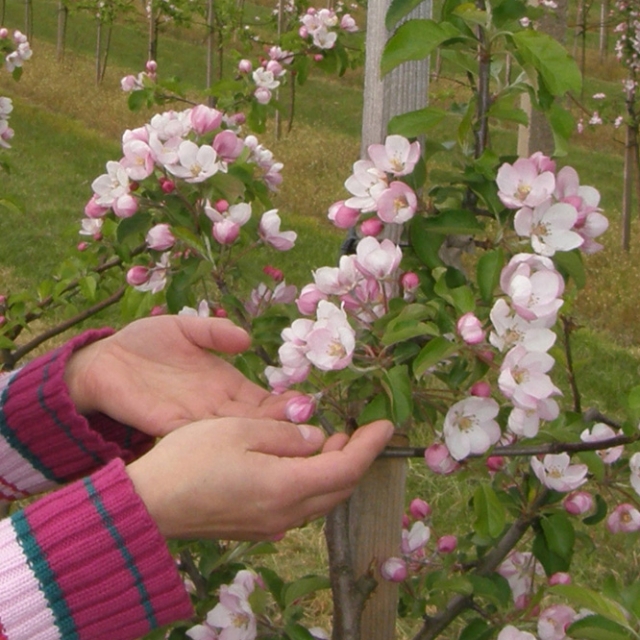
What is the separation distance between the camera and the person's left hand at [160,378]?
1463 millimetres

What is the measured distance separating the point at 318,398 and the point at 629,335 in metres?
5.07

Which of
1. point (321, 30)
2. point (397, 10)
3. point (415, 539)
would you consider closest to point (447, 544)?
point (415, 539)

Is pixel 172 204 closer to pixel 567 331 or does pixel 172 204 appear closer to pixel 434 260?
pixel 434 260

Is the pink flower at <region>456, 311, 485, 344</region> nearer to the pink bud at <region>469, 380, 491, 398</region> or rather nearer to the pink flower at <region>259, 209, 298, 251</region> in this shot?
the pink bud at <region>469, 380, 491, 398</region>

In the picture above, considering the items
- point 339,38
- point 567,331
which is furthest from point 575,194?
point 339,38

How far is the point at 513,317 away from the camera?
110 centimetres

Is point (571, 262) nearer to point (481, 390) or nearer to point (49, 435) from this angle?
point (481, 390)

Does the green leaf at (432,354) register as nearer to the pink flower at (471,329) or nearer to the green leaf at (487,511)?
the pink flower at (471,329)

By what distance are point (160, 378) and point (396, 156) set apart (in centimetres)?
55

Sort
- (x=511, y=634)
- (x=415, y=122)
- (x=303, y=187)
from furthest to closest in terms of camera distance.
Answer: (x=303, y=187)
(x=511, y=634)
(x=415, y=122)

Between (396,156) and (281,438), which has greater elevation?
(396,156)

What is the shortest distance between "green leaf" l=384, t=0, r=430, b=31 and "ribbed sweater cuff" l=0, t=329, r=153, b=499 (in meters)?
0.71

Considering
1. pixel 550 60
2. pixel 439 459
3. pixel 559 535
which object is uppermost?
pixel 550 60

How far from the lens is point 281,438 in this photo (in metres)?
1.20
